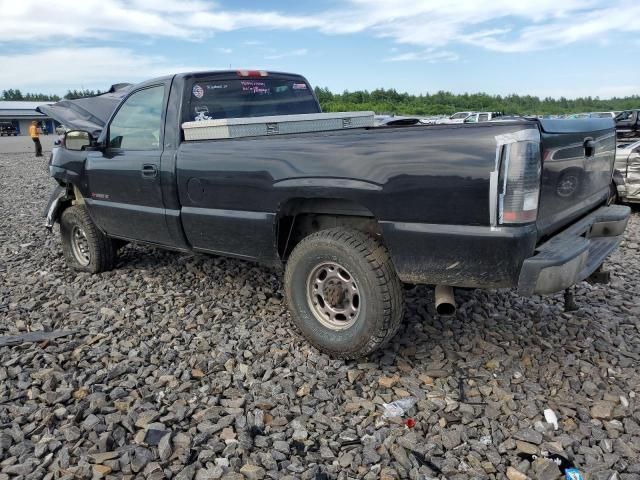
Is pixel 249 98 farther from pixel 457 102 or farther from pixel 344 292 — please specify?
pixel 457 102

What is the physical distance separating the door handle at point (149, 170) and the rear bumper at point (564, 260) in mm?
2910

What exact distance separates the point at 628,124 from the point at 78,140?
21434mm

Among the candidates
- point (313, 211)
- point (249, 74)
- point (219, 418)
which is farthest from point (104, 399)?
point (249, 74)

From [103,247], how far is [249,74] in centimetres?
228

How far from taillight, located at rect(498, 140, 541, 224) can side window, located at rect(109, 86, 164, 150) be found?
2.86 metres

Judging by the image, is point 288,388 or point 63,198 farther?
A: point 63,198

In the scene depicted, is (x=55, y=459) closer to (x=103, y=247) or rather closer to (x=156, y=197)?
(x=156, y=197)

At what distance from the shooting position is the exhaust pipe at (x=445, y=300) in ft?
9.80

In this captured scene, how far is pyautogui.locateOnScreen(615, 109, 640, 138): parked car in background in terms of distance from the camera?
19.2 metres

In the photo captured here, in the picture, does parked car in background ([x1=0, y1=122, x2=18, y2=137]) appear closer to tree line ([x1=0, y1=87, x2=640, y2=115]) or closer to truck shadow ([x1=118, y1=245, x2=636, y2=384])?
tree line ([x1=0, y1=87, x2=640, y2=115])

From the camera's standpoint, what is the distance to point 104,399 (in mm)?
3012

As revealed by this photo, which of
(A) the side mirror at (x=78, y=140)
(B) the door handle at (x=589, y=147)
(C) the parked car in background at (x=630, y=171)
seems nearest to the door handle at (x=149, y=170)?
(A) the side mirror at (x=78, y=140)

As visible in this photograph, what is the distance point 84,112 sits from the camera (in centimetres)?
782

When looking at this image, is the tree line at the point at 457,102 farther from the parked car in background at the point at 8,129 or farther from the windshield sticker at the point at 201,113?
the windshield sticker at the point at 201,113
